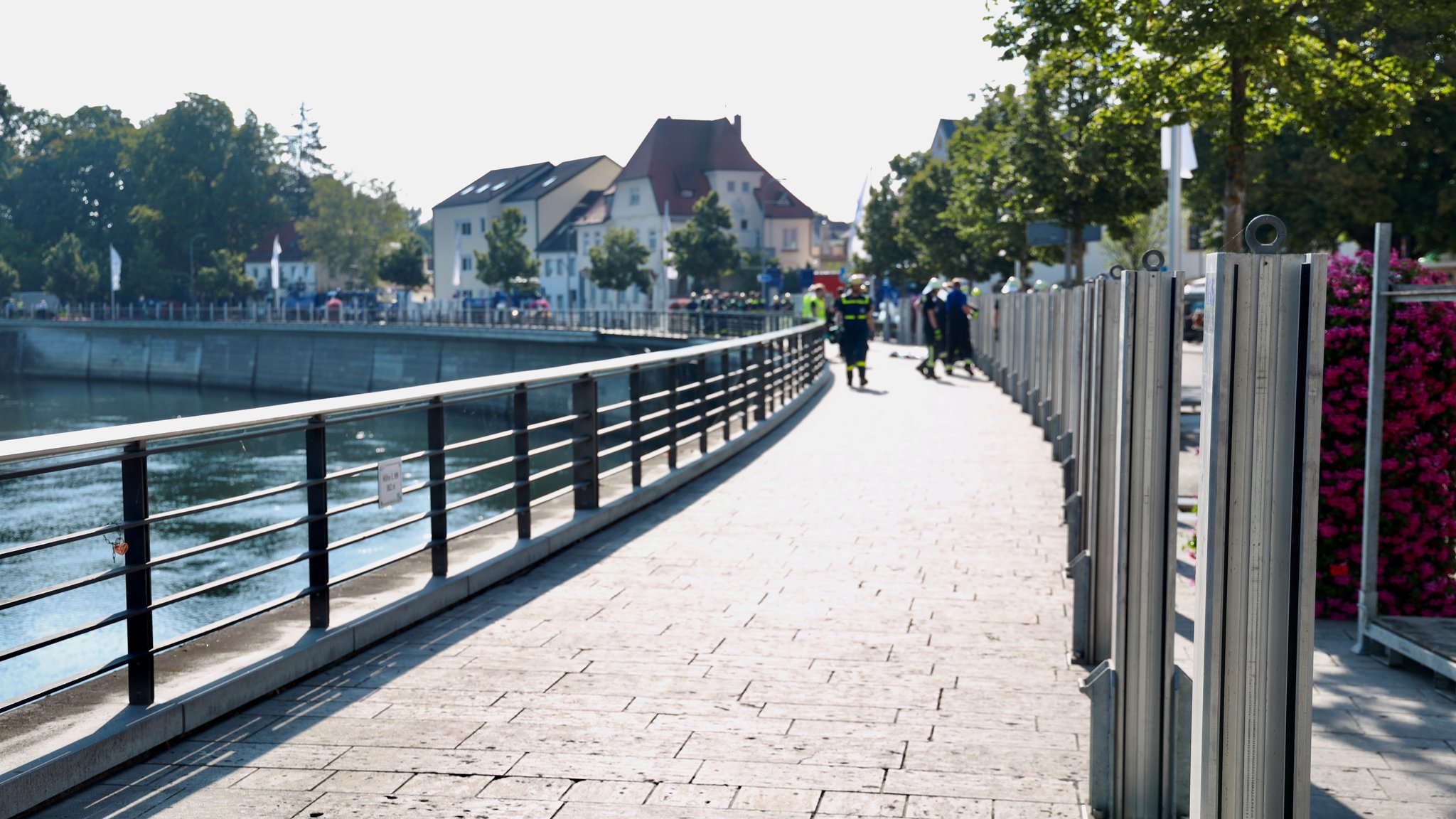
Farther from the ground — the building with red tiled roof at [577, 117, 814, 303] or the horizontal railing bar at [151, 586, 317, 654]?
the building with red tiled roof at [577, 117, 814, 303]

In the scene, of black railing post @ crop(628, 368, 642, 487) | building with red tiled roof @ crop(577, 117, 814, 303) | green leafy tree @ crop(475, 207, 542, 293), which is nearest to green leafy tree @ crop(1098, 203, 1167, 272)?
building with red tiled roof @ crop(577, 117, 814, 303)

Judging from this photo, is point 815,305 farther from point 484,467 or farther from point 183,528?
point 484,467

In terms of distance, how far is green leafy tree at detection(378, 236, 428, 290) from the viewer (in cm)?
11306

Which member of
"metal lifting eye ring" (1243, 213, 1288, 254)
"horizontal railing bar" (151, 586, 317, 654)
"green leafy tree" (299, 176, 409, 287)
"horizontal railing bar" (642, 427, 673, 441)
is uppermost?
"green leafy tree" (299, 176, 409, 287)

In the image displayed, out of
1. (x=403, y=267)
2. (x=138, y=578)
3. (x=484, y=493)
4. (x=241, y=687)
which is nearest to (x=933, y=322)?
(x=484, y=493)

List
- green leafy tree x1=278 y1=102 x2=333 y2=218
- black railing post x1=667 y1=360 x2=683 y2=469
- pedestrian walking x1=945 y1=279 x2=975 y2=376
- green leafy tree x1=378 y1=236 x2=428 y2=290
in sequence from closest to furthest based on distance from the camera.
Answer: black railing post x1=667 y1=360 x2=683 y2=469 < pedestrian walking x1=945 y1=279 x2=975 y2=376 < green leafy tree x1=378 y1=236 x2=428 y2=290 < green leafy tree x1=278 y1=102 x2=333 y2=218

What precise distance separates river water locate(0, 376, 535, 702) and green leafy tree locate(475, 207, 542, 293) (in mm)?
43327

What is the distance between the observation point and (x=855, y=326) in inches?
1065

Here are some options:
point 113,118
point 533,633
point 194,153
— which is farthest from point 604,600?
point 113,118

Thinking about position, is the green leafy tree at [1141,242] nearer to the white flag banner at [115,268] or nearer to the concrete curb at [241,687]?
the white flag banner at [115,268]

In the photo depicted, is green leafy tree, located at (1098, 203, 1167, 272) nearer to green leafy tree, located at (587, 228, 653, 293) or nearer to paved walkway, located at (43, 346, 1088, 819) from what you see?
green leafy tree, located at (587, 228, 653, 293)

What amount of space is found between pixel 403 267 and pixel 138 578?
110 meters

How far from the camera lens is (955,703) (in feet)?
19.6

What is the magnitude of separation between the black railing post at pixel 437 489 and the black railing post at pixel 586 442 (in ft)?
7.32
